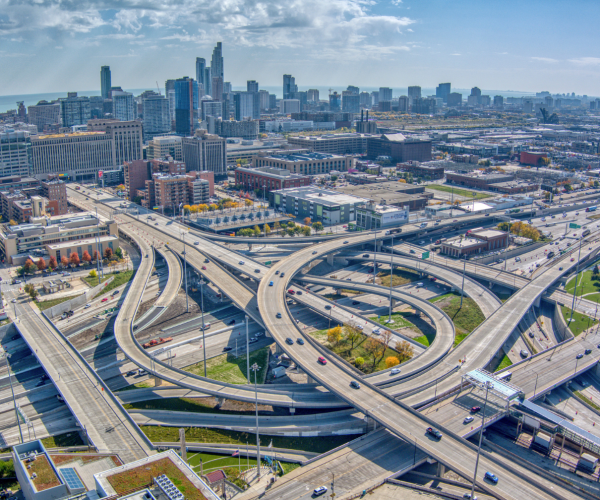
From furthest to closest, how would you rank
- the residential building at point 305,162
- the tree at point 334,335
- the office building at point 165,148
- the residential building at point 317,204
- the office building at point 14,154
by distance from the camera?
1. the office building at point 165,148
2. the residential building at point 305,162
3. the office building at point 14,154
4. the residential building at point 317,204
5. the tree at point 334,335

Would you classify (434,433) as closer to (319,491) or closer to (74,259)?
(319,491)

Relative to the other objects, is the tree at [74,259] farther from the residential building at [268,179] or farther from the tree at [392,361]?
the residential building at [268,179]

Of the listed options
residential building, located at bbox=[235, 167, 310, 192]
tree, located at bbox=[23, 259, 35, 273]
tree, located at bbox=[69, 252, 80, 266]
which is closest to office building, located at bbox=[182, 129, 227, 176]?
residential building, located at bbox=[235, 167, 310, 192]

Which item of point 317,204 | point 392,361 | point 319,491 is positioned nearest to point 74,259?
point 317,204

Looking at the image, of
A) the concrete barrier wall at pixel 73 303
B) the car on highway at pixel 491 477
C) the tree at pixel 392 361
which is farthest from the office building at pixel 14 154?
the car on highway at pixel 491 477

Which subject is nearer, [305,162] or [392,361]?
[392,361]
